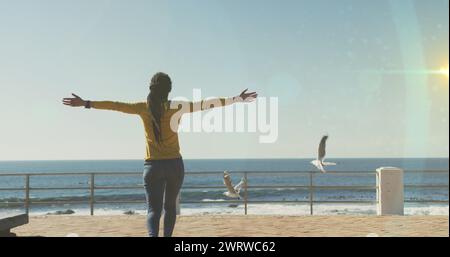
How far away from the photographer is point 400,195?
10148mm

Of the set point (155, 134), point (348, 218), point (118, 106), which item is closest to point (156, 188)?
point (155, 134)

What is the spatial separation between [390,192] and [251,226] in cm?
336

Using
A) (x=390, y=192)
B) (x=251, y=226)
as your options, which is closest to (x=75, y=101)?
(x=251, y=226)

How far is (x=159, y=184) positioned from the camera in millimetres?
4293

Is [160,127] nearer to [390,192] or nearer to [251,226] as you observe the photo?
[251,226]

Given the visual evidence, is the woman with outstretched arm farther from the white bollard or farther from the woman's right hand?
the white bollard

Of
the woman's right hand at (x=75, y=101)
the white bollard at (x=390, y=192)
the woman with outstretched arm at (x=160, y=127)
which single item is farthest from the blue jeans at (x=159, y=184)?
the white bollard at (x=390, y=192)

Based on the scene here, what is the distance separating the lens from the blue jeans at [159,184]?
425 cm

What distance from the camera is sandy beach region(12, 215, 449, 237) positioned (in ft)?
24.1

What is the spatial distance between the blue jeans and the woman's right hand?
2.21 ft

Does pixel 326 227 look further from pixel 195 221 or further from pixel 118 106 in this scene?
pixel 118 106

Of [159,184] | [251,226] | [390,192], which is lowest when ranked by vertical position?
[251,226]
